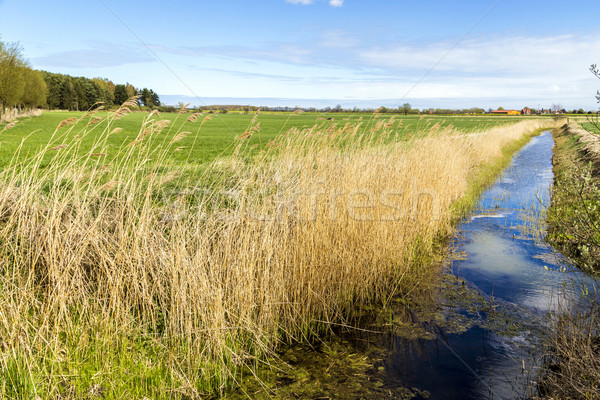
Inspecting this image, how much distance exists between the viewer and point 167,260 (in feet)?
12.4

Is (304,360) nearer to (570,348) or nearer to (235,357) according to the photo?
(235,357)

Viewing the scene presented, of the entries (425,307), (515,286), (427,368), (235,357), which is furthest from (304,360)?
(515,286)

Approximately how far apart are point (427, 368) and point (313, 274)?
1602 millimetres

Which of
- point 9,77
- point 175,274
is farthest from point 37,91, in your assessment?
point 175,274

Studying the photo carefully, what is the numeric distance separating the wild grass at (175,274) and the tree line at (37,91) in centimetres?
129

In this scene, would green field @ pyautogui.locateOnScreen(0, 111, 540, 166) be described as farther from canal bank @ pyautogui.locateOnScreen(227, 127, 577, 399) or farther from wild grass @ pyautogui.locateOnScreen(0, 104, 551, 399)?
canal bank @ pyautogui.locateOnScreen(227, 127, 577, 399)

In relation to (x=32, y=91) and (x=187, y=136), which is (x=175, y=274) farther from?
(x=32, y=91)

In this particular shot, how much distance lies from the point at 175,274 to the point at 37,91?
67.7 meters

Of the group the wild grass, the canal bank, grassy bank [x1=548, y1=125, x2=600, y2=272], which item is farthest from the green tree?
grassy bank [x1=548, y1=125, x2=600, y2=272]

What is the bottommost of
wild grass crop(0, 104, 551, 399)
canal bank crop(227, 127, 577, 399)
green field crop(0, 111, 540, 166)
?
canal bank crop(227, 127, 577, 399)

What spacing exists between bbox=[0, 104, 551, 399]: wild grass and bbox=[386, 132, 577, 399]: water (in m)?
0.98

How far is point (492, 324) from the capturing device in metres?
4.88

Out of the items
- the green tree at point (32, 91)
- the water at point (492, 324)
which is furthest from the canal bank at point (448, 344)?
the green tree at point (32, 91)

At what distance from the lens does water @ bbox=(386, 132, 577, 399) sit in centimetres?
389
